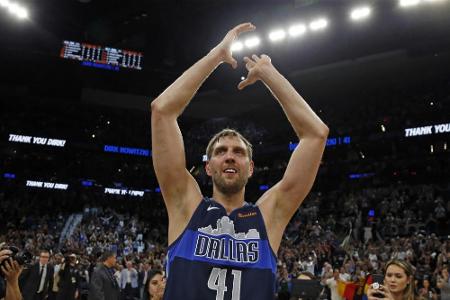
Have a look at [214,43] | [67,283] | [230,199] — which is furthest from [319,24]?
[230,199]

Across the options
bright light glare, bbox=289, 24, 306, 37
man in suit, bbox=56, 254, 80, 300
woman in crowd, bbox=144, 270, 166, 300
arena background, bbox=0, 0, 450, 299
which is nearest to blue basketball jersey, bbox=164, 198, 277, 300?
woman in crowd, bbox=144, 270, 166, 300

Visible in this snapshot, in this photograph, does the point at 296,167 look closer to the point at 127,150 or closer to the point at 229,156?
the point at 229,156

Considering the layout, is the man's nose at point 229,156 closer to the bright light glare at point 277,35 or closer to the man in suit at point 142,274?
the man in suit at point 142,274

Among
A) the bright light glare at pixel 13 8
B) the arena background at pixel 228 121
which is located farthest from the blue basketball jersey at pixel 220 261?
the bright light glare at pixel 13 8

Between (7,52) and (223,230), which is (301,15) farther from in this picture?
(223,230)

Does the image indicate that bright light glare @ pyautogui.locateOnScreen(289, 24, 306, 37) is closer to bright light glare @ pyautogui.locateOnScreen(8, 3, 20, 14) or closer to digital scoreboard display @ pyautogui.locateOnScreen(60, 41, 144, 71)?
digital scoreboard display @ pyautogui.locateOnScreen(60, 41, 144, 71)

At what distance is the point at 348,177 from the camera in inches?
894

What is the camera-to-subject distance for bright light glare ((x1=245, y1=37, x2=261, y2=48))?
20.8m

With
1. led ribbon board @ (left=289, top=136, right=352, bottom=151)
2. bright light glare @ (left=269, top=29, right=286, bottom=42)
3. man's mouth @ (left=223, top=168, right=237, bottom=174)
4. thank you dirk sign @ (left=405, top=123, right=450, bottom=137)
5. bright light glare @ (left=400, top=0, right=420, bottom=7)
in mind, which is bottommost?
man's mouth @ (left=223, top=168, right=237, bottom=174)

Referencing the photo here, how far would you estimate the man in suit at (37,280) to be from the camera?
8.96 m

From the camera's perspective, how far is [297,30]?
19281 millimetres

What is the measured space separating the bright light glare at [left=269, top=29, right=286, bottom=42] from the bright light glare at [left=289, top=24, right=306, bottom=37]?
38 cm

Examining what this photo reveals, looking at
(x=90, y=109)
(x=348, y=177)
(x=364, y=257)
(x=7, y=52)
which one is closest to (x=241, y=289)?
(x=364, y=257)

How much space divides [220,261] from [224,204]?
1.13 ft
